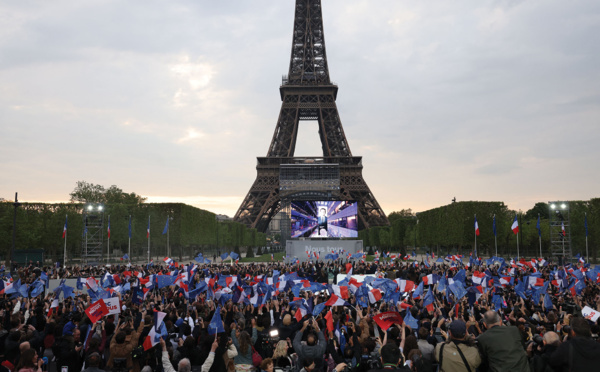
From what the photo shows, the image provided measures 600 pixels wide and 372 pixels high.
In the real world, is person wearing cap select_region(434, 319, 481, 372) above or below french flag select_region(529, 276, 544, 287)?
above

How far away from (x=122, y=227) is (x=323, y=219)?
74.6 feet

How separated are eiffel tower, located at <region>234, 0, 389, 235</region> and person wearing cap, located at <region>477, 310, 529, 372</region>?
2367 inches

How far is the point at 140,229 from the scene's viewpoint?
167 feet

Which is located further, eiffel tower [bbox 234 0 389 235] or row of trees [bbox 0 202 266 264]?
eiffel tower [bbox 234 0 389 235]

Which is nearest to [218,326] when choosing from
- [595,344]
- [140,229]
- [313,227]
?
[595,344]

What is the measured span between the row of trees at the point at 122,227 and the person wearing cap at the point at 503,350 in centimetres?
3815

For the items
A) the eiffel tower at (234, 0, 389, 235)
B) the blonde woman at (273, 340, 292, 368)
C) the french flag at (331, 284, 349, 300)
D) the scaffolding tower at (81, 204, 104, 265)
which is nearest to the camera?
the blonde woman at (273, 340, 292, 368)

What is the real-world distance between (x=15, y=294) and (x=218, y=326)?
10.4m

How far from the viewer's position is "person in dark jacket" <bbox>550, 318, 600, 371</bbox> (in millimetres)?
3994

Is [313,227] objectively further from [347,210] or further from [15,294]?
[15,294]

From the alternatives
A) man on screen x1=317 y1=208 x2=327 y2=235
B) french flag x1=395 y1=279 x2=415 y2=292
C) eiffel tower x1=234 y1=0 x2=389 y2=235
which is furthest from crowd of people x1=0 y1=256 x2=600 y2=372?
eiffel tower x1=234 y1=0 x2=389 y2=235

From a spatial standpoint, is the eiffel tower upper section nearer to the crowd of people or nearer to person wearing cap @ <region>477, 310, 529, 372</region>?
the crowd of people

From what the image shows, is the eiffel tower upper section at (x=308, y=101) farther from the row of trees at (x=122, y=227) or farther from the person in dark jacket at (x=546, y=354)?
the person in dark jacket at (x=546, y=354)

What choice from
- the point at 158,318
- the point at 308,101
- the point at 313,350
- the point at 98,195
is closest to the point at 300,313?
the point at 158,318
